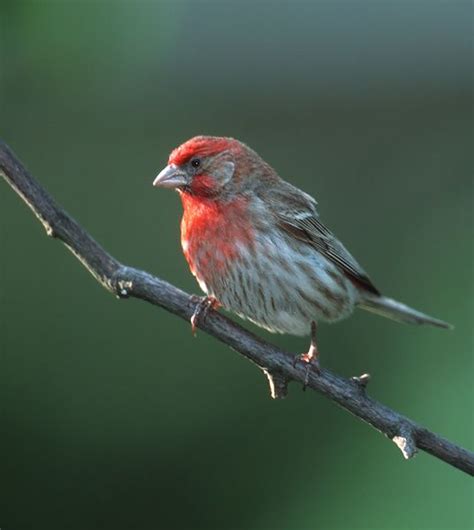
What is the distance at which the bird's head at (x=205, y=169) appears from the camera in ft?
18.2

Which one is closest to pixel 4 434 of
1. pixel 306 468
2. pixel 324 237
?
pixel 306 468

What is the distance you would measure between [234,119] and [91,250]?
Answer: 4.98m

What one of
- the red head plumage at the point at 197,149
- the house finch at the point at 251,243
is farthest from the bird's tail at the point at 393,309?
the red head plumage at the point at 197,149

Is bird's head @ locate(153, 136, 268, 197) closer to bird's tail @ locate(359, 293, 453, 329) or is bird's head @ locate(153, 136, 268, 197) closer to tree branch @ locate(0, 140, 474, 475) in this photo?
tree branch @ locate(0, 140, 474, 475)

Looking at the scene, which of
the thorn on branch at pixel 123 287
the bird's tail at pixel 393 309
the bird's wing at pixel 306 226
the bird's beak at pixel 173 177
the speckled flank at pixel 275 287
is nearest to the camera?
the thorn on branch at pixel 123 287

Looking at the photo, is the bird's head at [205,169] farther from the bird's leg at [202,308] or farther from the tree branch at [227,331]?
the tree branch at [227,331]

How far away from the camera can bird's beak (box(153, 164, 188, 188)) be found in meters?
5.50

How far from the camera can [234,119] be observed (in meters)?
9.34

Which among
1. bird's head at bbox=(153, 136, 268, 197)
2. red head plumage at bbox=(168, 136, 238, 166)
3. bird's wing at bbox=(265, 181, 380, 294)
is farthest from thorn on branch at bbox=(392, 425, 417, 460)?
red head plumage at bbox=(168, 136, 238, 166)

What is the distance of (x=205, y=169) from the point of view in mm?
5582

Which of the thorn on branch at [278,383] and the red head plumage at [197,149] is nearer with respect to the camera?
the thorn on branch at [278,383]

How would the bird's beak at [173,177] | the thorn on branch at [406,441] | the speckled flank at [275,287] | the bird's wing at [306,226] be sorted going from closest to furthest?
the thorn on branch at [406,441] → the speckled flank at [275,287] → the bird's beak at [173,177] → the bird's wing at [306,226]

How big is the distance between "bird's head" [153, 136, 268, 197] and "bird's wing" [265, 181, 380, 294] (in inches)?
9.5

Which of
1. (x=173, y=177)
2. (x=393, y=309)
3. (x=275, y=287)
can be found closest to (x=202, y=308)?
(x=275, y=287)
